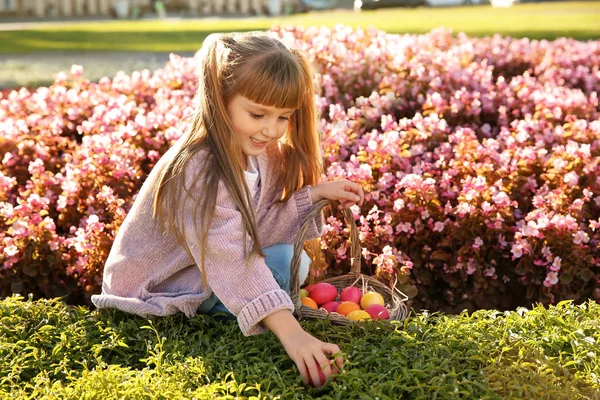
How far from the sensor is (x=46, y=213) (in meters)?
3.62

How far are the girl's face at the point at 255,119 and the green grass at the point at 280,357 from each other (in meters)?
0.66

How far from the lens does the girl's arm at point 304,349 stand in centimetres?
245

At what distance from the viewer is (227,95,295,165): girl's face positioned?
2.73 m

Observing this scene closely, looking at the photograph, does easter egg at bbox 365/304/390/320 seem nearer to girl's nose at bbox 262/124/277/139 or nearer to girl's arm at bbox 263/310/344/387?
girl's arm at bbox 263/310/344/387

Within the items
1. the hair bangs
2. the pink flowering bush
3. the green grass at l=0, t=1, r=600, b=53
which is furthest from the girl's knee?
the green grass at l=0, t=1, r=600, b=53

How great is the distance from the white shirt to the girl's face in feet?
0.68

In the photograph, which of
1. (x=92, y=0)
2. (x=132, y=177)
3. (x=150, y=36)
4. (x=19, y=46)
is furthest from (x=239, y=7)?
(x=132, y=177)

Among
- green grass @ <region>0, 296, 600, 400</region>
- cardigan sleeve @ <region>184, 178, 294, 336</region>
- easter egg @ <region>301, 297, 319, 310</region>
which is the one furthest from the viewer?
easter egg @ <region>301, 297, 319, 310</region>

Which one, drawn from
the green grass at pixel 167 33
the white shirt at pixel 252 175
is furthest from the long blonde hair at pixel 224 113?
the green grass at pixel 167 33

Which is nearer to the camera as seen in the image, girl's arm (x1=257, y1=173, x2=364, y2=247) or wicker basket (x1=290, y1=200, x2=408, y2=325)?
wicker basket (x1=290, y1=200, x2=408, y2=325)

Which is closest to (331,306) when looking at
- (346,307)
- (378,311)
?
(346,307)

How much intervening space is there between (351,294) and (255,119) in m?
0.82

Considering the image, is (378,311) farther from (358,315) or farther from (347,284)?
(347,284)

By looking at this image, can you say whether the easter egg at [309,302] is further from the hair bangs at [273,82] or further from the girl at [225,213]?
the hair bangs at [273,82]
